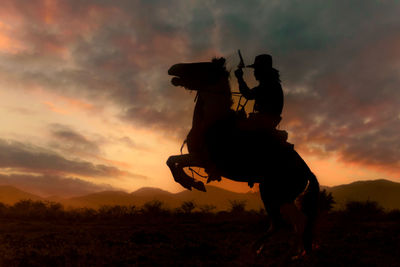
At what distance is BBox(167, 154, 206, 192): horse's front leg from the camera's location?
→ 5.73 m

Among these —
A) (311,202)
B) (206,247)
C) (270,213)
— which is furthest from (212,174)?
(206,247)

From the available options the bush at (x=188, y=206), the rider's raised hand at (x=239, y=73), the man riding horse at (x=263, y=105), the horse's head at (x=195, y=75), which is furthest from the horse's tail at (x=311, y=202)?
the bush at (x=188, y=206)

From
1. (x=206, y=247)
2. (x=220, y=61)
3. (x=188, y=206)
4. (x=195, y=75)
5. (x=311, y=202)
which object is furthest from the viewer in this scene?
(x=188, y=206)

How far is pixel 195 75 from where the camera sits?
5.97 meters

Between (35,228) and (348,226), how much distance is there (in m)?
13.9

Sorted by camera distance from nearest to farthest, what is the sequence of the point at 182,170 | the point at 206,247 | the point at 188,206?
the point at 182,170, the point at 206,247, the point at 188,206

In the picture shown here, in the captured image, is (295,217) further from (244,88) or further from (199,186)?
(244,88)

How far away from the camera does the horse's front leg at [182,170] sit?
226 inches

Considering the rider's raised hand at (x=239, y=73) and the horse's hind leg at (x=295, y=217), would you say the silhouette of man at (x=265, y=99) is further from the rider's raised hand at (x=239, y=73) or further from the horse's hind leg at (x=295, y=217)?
the horse's hind leg at (x=295, y=217)

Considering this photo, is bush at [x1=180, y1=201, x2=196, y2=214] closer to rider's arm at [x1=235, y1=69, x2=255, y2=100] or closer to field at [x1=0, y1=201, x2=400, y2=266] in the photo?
field at [x1=0, y1=201, x2=400, y2=266]

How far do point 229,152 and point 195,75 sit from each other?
4.62 ft

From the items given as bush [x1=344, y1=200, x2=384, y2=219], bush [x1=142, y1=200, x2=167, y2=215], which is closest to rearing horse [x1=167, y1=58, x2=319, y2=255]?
bush [x1=344, y1=200, x2=384, y2=219]

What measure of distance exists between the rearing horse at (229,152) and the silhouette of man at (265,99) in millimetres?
180

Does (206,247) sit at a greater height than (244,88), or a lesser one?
lesser
